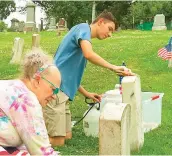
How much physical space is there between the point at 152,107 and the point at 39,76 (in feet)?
11.7

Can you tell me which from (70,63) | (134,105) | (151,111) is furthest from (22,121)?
(151,111)

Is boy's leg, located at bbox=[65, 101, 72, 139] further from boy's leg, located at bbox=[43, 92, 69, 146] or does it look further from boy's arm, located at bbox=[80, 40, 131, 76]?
boy's arm, located at bbox=[80, 40, 131, 76]

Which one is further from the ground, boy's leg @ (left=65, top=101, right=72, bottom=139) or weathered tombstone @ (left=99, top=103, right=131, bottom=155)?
weathered tombstone @ (left=99, top=103, right=131, bottom=155)

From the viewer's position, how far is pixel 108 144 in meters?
3.57

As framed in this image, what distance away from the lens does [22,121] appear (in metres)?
2.77

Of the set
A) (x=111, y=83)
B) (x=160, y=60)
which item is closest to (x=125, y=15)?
(x=160, y=60)

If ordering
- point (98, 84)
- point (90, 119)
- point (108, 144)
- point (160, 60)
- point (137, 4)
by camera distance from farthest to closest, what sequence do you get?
1. point (137, 4)
2. point (160, 60)
3. point (98, 84)
4. point (90, 119)
5. point (108, 144)

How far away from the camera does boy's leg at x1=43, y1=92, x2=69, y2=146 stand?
549cm

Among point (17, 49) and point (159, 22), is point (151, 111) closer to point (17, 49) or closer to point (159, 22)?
point (17, 49)

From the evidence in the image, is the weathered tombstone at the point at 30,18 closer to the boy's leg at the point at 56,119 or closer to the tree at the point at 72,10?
the tree at the point at 72,10

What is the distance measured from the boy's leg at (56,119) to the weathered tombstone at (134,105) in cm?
→ 87

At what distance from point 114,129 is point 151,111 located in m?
2.92

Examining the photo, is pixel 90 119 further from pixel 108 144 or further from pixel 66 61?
pixel 108 144

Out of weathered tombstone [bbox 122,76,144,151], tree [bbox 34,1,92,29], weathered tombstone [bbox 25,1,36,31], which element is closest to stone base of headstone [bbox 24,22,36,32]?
weathered tombstone [bbox 25,1,36,31]
